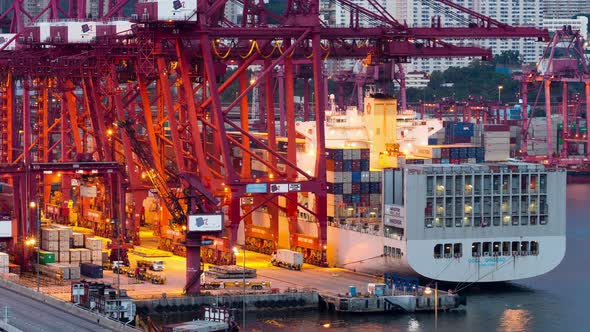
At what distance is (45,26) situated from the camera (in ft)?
326

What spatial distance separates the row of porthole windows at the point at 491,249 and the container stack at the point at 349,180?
6825 mm

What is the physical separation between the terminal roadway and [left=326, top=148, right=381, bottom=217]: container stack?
18.2m

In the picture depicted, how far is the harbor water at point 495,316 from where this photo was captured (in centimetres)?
7694

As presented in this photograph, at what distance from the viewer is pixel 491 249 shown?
85250 millimetres

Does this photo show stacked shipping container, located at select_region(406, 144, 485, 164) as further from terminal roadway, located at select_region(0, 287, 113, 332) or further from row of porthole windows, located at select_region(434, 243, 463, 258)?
terminal roadway, located at select_region(0, 287, 113, 332)

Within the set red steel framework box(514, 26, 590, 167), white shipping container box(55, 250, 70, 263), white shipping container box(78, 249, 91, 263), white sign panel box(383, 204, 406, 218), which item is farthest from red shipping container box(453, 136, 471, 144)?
red steel framework box(514, 26, 590, 167)

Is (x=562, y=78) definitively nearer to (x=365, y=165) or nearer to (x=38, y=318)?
(x=365, y=165)

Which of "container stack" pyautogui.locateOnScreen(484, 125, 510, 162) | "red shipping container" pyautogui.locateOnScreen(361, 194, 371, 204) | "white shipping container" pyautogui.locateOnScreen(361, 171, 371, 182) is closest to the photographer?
"white shipping container" pyautogui.locateOnScreen(361, 171, 371, 182)

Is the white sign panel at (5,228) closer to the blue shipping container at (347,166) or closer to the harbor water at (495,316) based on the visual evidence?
the harbor water at (495,316)

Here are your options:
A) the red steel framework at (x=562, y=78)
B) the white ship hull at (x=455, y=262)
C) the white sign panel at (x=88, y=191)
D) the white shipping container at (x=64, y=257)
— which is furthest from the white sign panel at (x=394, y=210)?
the red steel framework at (x=562, y=78)

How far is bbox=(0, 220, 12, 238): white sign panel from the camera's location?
86.7m

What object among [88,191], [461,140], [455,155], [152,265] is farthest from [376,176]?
[461,140]

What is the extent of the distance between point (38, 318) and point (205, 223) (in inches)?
468

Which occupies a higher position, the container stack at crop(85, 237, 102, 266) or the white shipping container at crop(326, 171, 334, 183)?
the white shipping container at crop(326, 171, 334, 183)
